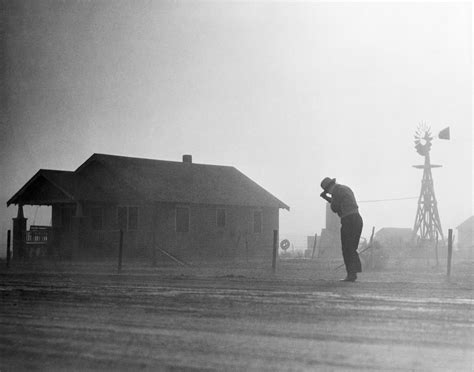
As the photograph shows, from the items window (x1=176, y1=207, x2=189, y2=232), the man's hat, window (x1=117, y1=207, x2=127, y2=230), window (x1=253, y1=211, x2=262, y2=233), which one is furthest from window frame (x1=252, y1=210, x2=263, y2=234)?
the man's hat

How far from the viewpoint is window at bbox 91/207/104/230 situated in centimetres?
3854

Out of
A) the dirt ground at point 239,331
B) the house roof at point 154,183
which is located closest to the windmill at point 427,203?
the house roof at point 154,183

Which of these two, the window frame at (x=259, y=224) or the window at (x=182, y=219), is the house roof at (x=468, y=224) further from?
the window at (x=182, y=219)

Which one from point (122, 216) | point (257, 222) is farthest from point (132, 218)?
point (257, 222)

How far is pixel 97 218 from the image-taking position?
38750 mm

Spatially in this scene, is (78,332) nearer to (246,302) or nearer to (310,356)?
(310,356)

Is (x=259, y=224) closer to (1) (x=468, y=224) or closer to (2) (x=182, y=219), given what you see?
(2) (x=182, y=219)

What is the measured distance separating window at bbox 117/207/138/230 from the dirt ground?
90.1ft

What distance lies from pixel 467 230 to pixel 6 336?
85.4 m

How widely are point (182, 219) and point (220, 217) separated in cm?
274

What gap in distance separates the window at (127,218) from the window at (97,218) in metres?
0.80

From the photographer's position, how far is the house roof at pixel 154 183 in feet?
124

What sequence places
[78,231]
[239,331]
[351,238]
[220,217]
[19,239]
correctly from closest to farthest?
[239,331] → [351,238] → [78,231] → [19,239] → [220,217]

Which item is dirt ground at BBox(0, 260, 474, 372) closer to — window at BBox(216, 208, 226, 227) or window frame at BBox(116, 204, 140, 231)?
window frame at BBox(116, 204, 140, 231)
